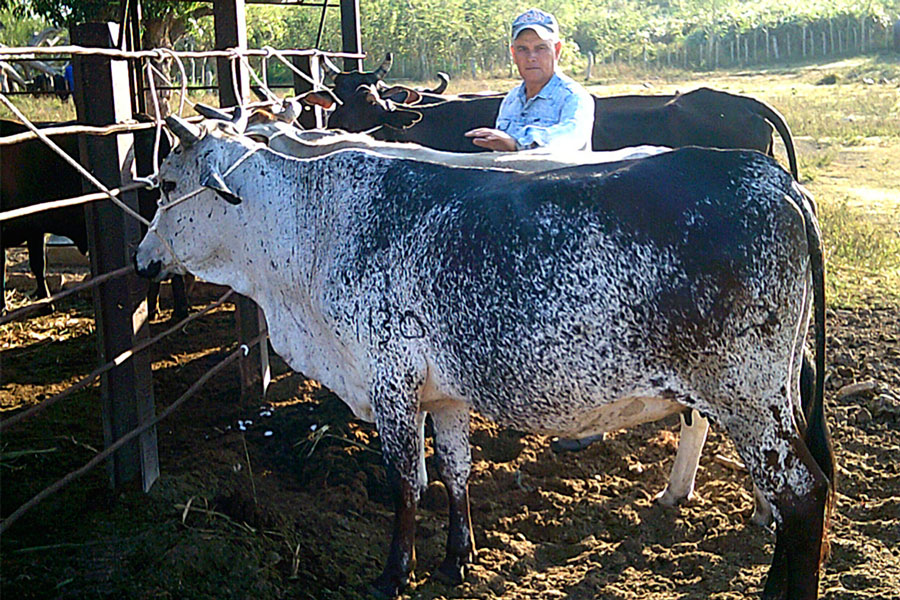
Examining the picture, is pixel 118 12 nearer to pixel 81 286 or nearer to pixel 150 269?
pixel 150 269

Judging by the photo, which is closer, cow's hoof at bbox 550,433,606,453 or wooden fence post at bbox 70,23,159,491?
wooden fence post at bbox 70,23,159,491

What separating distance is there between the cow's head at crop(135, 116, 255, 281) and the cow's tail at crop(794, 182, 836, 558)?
242cm

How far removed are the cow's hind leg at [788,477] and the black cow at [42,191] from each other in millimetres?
4686

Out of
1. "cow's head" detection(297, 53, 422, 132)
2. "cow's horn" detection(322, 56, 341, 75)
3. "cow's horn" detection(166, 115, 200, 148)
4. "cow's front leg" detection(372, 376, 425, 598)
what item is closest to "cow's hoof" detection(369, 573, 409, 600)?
"cow's front leg" detection(372, 376, 425, 598)

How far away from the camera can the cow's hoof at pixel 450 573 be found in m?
3.89

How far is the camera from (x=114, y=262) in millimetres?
4297

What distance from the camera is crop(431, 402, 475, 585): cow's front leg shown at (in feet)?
13.0

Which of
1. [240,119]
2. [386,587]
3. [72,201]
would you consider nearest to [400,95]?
[240,119]

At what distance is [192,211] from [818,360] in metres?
2.78

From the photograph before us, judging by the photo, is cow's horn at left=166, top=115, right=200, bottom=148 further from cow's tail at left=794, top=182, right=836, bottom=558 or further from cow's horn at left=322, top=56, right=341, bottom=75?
cow's horn at left=322, top=56, right=341, bottom=75

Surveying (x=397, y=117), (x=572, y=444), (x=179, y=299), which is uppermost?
(x=397, y=117)

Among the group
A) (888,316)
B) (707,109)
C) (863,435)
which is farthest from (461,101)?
(863,435)

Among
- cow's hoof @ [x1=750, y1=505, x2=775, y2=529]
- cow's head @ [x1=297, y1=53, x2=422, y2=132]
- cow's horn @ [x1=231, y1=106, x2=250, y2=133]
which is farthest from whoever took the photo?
cow's head @ [x1=297, y1=53, x2=422, y2=132]

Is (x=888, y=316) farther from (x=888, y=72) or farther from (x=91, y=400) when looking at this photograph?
(x=888, y=72)
